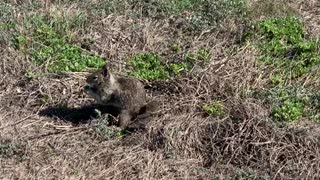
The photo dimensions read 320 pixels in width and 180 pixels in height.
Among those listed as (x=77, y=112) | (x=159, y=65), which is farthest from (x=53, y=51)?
(x=159, y=65)

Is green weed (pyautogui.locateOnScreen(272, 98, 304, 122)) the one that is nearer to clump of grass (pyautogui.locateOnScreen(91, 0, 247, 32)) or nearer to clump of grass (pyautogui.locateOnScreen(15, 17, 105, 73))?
clump of grass (pyautogui.locateOnScreen(91, 0, 247, 32))

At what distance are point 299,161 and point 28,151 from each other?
2.86 metres

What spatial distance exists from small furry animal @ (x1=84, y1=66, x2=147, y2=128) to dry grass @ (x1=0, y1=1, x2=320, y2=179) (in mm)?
256

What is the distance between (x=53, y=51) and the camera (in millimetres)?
9578

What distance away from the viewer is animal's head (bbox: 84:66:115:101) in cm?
830

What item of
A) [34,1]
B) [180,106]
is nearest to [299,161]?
[180,106]

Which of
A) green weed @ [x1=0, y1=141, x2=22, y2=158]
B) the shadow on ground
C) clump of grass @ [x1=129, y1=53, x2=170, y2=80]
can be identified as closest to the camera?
green weed @ [x1=0, y1=141, x2=22, y2=158]

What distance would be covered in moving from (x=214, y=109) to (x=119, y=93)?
1101mm

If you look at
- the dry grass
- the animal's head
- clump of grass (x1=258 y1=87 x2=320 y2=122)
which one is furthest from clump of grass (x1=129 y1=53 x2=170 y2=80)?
clump of grass (x1=258 y1=87 x2=320 y2=122)

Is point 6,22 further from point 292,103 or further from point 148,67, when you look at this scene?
point 292,103

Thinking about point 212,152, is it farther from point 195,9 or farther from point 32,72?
point 195,9

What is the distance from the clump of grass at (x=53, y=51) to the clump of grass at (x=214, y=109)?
1.75m

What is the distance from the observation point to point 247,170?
7469 mm

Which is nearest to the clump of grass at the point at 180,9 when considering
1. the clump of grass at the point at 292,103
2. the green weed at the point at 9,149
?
the clump of grass at the point at 292,103
